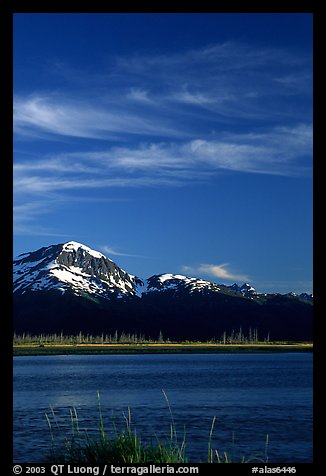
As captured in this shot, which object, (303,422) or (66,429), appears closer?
(66,429)

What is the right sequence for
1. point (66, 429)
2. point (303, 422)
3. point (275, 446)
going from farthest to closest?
point (303, 422) < point (66, 429) < point (275, 446)

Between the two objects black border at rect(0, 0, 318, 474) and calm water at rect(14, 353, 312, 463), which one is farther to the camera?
calm water at rect(14, 353, 312, 463)

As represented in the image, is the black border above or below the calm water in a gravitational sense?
above
